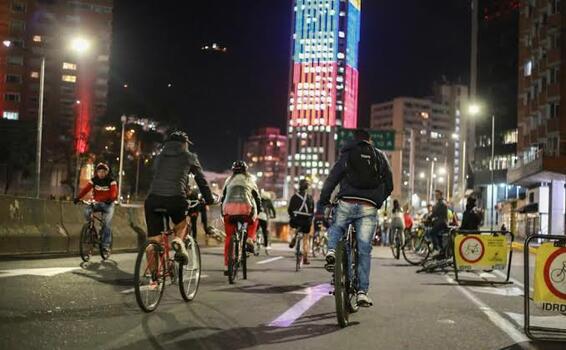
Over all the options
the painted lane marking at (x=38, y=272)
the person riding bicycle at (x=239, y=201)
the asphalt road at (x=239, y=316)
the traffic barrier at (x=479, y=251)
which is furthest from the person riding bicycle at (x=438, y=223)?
the painted lane marking at (x=38, y=272)

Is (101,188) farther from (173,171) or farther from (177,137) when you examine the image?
(173,171)

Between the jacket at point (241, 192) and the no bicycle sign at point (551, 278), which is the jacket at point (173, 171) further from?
the no bicycle sign at point (551, 278)

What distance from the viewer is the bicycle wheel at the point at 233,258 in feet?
32.1

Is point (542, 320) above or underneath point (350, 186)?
underneath

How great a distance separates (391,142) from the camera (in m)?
50.4

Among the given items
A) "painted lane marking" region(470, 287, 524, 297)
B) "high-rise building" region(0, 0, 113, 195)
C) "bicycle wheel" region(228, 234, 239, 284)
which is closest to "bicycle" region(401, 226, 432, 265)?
"painted lane marking" region(470, 287, 524, 297)

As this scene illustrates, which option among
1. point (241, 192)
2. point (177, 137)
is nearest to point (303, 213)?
point (241, 192)

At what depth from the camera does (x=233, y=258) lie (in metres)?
9.95

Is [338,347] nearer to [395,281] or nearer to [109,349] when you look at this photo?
[109,349]

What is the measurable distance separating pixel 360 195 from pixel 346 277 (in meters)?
0.92

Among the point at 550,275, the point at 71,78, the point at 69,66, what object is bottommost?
the point at 550,275

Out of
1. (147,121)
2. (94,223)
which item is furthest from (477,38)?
(94,223)

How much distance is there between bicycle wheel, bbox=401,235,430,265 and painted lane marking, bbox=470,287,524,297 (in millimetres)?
5101

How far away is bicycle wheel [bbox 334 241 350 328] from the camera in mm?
6469
